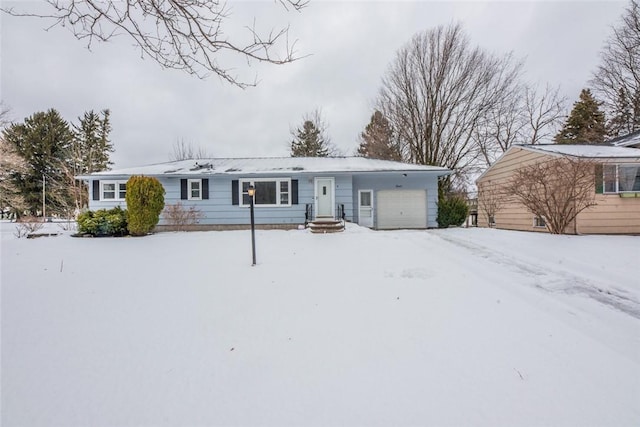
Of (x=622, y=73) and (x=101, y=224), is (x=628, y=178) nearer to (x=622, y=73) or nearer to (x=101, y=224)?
(x=622, y=73)

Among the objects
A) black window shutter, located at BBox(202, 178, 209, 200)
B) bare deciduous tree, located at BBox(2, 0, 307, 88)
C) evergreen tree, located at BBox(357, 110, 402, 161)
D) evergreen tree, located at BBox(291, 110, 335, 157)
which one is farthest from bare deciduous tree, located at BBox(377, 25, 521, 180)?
bare deciduous tree, located at BBox(2, 0, 307, 88)

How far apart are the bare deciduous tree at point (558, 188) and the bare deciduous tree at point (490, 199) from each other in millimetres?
4457

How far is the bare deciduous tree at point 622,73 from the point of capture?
15.2 metres

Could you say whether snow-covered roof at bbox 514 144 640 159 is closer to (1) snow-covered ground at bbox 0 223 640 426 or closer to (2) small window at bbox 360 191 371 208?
(1) snow-covered ground at bbox 0 223 640 426

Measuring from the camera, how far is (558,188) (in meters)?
7.73

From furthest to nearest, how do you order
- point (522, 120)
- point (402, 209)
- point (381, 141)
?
point (381, 141) → point (522, 120) → point (402, 209)

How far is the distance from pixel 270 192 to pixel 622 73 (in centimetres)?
2277

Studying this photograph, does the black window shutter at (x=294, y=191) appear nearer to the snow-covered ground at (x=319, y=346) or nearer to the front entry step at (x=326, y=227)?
the front entry step at (x=326, y=227)

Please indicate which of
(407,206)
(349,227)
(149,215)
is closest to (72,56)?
(149,215)

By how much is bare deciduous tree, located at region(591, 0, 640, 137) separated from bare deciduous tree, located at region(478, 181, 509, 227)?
11278mm

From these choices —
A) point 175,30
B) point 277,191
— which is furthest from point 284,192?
point 175,30

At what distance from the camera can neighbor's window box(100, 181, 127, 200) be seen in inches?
498

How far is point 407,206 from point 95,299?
1249 cm

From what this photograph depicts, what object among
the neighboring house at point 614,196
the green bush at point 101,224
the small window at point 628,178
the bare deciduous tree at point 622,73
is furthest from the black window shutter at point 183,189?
the bare deciduous tree at point 622,73
